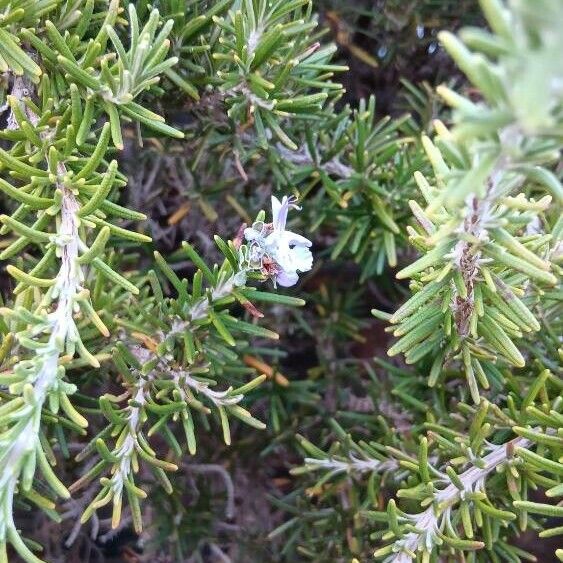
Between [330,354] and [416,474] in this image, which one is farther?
[330,354]

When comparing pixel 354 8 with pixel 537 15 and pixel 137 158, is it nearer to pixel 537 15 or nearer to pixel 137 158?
pixel 137 158

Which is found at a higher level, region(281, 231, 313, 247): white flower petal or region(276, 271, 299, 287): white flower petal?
region(281, 231, 313, 247): white flower petal

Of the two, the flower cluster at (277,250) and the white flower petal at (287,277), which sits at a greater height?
the flower cluster at (277,250)

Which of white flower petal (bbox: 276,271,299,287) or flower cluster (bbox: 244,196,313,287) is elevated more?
flower cluster (bbox: 244,196,313,287)

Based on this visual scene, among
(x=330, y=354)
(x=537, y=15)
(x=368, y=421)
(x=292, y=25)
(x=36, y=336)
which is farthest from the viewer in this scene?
(x=330, y=354)

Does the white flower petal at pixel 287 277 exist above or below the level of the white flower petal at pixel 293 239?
below

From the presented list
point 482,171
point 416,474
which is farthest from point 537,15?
point 416,474
